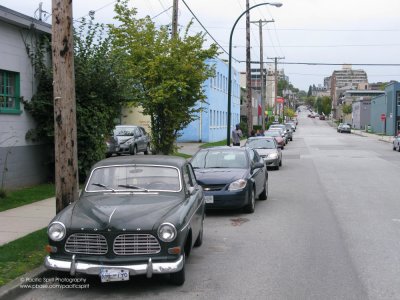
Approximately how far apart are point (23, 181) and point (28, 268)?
8.62 meters

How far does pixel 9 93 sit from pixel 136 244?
386 inches

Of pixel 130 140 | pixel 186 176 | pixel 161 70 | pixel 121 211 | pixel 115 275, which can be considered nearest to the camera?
pixel 115 275

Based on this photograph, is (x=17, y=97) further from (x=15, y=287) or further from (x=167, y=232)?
(x=167, y=232)

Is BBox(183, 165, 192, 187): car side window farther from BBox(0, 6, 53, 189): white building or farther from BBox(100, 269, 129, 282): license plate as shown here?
BBox(0, 6, 53, 189): white building

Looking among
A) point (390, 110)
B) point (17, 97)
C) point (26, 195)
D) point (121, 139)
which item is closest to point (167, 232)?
point (26, 195)

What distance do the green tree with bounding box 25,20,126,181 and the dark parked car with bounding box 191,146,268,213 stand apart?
4017mm

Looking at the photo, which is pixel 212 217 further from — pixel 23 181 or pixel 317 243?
pixel 23 181

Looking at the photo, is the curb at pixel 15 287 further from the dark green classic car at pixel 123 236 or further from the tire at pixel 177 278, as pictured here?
the tire at pixel 177 278

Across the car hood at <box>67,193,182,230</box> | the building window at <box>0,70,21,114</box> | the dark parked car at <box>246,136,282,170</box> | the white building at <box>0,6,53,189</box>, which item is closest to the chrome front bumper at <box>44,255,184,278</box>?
the car hood at <box>67,193,182,230</box>

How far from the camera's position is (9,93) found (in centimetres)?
1447

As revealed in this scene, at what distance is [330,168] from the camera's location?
2344cm

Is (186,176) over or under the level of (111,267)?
over

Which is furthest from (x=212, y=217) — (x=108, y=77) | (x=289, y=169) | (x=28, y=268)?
(x=289, y=169)

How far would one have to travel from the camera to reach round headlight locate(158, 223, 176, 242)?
6020 mm
